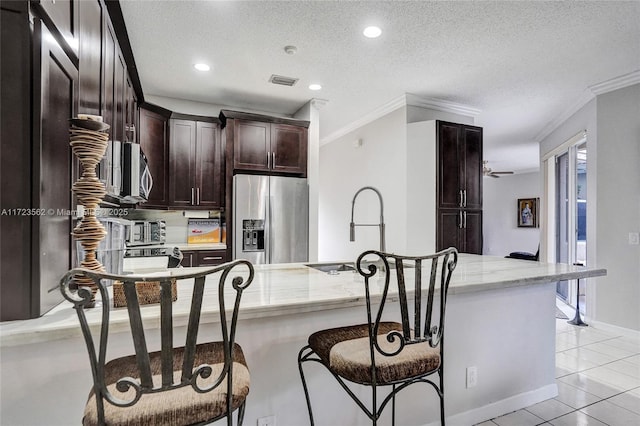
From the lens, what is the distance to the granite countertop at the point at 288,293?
3.16ft

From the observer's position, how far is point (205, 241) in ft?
14.0

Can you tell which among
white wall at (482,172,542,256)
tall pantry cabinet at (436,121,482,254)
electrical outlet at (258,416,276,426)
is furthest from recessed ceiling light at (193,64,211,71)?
white wall at (482,172,542,256)

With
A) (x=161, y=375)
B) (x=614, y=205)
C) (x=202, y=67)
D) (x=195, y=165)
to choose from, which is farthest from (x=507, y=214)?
(x=161, y=375)

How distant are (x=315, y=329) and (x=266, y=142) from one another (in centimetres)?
293

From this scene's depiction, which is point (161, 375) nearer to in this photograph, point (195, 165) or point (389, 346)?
point (389, 346)

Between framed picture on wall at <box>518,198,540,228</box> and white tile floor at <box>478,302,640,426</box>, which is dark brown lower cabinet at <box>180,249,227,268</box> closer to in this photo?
white tile floor at <box>478,302,640,426</box>

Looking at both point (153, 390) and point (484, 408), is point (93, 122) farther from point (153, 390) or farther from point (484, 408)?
point (484, 408)

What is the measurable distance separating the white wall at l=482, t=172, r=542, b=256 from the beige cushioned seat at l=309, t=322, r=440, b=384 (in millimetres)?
9341

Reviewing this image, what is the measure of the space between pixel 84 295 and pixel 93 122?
2.04 feet

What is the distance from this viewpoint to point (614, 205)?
361 centimetres

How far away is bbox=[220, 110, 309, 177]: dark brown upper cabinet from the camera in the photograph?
3.94 metres

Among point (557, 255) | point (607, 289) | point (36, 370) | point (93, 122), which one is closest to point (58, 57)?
point (93, 122)

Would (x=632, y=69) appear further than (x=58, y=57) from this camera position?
Yes

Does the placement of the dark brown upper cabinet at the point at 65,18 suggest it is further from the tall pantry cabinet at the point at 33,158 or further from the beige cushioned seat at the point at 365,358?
the beige cushioned seat at the point at 365,358
